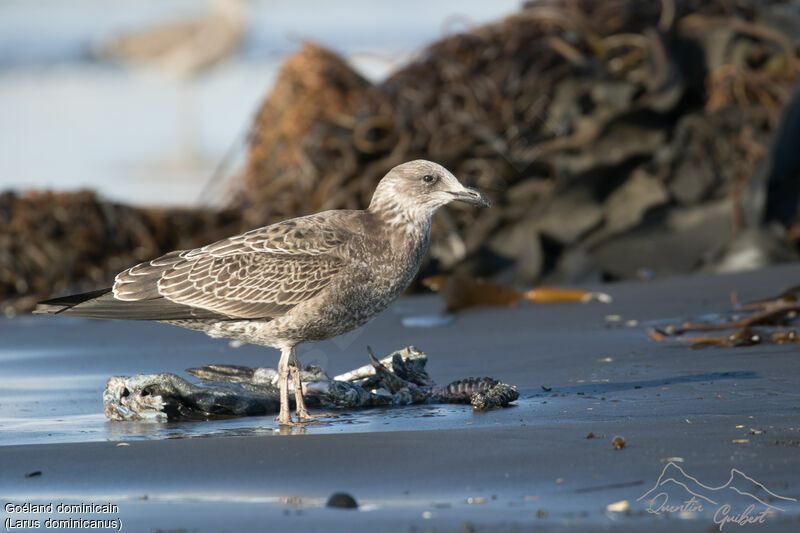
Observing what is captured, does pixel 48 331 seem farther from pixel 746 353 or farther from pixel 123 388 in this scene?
pixel 746 353

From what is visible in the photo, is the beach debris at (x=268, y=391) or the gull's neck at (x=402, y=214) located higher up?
the gull's neck at (x=402, y=214)

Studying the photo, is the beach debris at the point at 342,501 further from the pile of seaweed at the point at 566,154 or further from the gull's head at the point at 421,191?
the pile of seaweed at the point at 566,154

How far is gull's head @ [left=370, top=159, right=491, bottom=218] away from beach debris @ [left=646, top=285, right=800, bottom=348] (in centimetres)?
131

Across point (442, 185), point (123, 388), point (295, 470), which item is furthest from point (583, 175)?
point (295, 470)

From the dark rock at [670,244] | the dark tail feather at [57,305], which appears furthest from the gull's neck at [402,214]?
the dark rock at [670,244]

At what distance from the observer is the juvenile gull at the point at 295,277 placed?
218 inches

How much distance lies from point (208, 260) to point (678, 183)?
14.4 ft

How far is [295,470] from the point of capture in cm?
398

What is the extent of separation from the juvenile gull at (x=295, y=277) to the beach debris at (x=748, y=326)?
1332mm

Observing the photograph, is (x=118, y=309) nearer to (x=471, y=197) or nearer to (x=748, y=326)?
(x=471, y=197)

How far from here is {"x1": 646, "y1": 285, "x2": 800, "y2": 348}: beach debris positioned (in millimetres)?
5883

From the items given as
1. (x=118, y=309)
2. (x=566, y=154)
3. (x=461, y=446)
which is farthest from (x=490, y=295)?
(x=461, y=446)

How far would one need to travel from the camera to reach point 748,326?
241 inches
